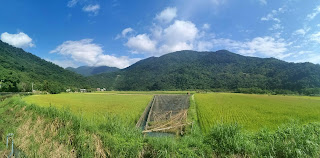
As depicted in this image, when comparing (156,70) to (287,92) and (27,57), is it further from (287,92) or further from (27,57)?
(287,92)

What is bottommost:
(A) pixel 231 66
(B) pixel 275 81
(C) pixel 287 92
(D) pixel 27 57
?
(C) pixel 287 92

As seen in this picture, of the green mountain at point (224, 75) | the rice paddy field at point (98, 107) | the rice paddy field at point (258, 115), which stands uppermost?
the green mountain at point (224, 75)

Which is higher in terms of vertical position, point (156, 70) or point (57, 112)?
point (156, 70)

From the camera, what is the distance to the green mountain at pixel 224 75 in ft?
185

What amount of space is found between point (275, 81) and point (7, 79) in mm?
97857

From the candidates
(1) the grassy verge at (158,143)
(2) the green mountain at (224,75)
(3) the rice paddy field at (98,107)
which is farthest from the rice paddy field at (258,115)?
(2) the green mountain at (224,75)

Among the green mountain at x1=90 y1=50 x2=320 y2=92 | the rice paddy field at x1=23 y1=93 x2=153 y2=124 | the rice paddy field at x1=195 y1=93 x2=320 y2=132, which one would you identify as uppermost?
the green mountain at x1=90 y1=50 x2=320 y2=92

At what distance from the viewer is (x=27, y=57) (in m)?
94.4

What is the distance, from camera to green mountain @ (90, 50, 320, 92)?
56.4 m

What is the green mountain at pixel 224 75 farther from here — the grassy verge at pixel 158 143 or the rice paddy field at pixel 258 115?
the grassy verge at pixel 158 143

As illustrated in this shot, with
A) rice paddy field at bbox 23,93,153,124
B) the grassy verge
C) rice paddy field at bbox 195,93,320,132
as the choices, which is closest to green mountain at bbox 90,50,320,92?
→ rice paddy field at bbox 195,93,320,132

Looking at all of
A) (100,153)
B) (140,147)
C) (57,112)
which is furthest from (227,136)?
(57,112)

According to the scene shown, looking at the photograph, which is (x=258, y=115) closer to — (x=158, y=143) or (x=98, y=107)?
(x=158, y=143)

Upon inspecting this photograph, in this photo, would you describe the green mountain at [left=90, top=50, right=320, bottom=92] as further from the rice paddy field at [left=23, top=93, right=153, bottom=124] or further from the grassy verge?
the grassy verge
